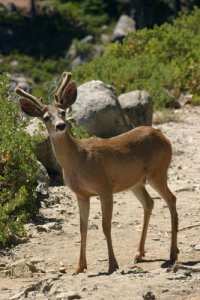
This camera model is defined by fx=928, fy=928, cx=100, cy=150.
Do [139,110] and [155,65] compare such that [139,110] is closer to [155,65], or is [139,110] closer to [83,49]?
[155,65]

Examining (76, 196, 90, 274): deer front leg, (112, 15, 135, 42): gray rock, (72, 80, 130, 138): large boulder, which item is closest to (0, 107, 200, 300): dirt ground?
(76, 196, 90, 274): deer front leg

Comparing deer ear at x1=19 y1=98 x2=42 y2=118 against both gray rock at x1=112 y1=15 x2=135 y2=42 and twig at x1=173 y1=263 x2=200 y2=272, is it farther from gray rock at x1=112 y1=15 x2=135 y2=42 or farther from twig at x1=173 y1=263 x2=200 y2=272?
gray rock at x1=112 y1=15 x2=135 y2=42

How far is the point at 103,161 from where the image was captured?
1013 cm

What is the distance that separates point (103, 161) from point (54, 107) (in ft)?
2.71

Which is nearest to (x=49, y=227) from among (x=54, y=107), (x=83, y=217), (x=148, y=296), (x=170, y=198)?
(x=83, y=217)

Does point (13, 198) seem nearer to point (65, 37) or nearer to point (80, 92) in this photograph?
point (80, 92)

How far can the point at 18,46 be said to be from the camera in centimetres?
7400

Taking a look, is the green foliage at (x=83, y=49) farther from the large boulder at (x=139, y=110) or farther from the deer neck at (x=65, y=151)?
the deer neck at (x=65, y=151)

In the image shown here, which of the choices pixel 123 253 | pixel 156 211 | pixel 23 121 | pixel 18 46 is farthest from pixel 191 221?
pixel 18 46

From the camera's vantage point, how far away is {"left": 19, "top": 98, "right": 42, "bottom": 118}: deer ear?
9.91 meters

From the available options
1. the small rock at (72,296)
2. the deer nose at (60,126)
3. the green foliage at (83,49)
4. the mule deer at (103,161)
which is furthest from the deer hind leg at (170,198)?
the green foliage at (83,49)

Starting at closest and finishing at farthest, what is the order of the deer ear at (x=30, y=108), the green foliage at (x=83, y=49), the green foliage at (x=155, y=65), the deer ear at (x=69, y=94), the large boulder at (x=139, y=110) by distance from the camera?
the deer ear at (x=30, y=108), the deer ear at (x=69, y=94), the large boulder at (x=139, y=110), the green foliage at (x=155, y=65), the green foliage at (x=83, y=49)

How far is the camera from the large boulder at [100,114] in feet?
56.1

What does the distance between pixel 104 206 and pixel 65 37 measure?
217ft
